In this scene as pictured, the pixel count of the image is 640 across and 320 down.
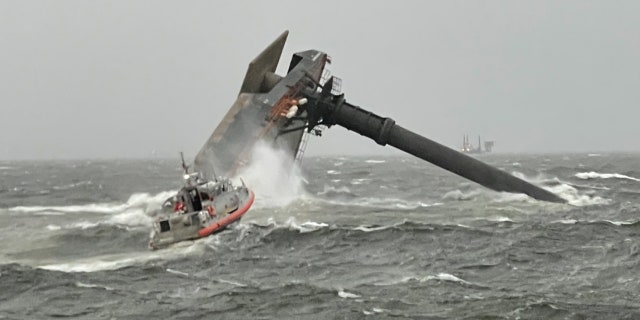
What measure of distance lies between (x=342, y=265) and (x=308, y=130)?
71.8ft

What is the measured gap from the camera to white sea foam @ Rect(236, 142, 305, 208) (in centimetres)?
4459

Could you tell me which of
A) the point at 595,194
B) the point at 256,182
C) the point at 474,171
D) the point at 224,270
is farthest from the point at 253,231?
the point at 595,194

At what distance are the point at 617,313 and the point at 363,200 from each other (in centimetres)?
3285

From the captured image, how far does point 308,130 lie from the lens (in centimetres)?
4456

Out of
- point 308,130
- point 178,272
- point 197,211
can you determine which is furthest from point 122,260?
point 308,130

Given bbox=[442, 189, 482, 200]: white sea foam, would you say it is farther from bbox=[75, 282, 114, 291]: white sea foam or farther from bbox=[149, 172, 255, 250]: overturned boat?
bbox=[75, 282, 114, 291]: white sea foam

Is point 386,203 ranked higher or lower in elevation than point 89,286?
higher

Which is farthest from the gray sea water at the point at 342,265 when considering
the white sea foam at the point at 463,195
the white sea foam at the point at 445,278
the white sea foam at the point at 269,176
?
the white sea foam at the point at 463,195

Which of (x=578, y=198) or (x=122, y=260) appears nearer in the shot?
(x=122, y=260)

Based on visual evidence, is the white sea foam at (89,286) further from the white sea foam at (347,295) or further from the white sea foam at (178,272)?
the white sea foam at (347,295)

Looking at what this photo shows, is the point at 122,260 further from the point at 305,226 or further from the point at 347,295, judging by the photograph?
the point at 347,295

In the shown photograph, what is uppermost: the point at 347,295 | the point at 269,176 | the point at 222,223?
the point at 269,176

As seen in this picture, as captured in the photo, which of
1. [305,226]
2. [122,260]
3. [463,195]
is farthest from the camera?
[463,195]

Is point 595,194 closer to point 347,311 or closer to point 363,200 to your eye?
point 363,200
